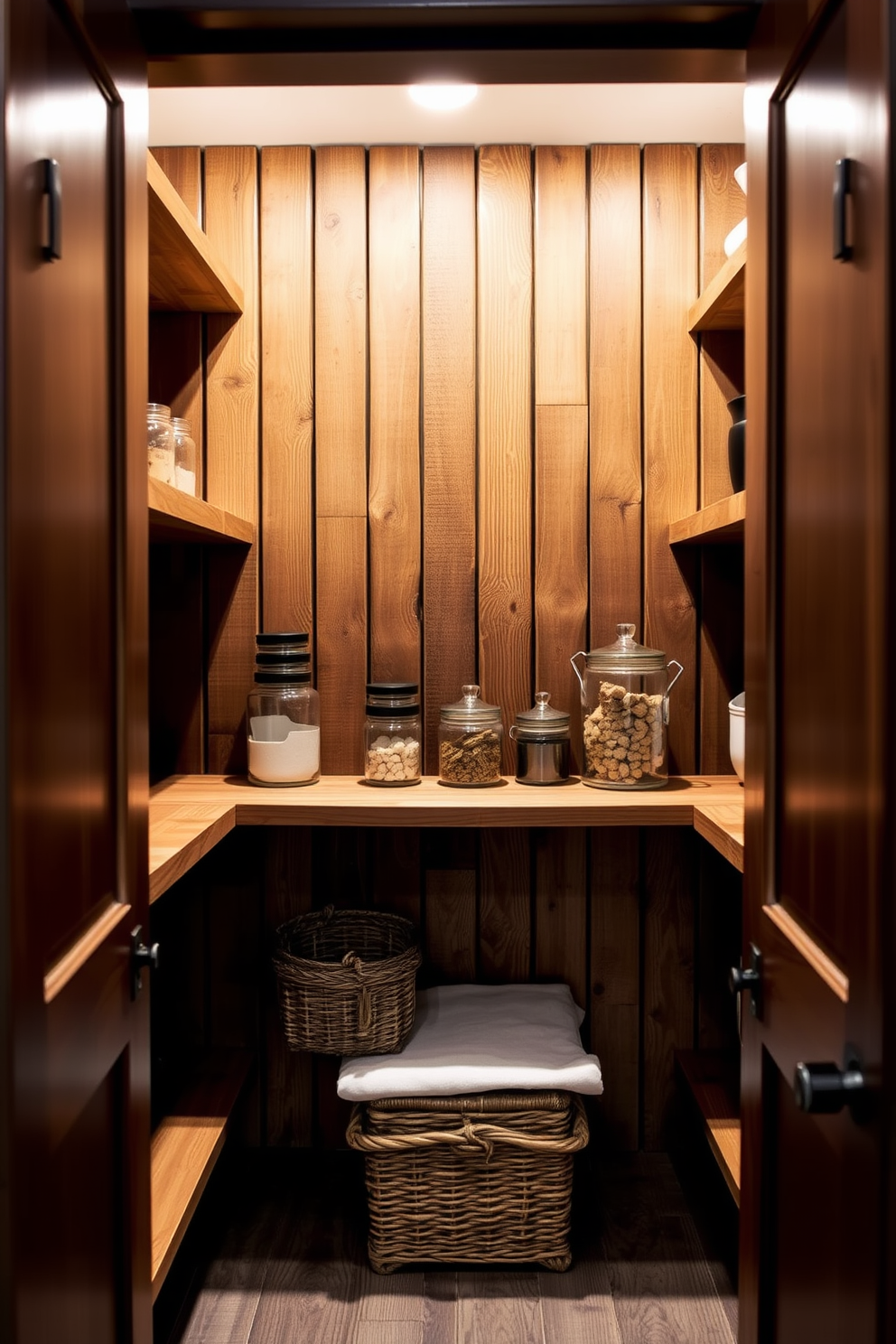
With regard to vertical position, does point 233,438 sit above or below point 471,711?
above

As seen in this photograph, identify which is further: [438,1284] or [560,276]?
[560,276]

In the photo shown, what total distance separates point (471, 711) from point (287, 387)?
0.87 m

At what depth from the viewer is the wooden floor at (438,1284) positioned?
178cm

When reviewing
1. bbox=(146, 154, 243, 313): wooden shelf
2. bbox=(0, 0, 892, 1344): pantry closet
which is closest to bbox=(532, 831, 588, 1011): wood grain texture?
bbox=(0, 0, 892, 1344): pantry closet

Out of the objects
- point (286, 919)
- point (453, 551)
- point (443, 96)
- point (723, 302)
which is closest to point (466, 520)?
point (453, 551)

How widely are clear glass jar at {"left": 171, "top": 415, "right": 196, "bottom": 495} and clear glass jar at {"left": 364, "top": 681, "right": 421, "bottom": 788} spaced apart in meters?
0.58

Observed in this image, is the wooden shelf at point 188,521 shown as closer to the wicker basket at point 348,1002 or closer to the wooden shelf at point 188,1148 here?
the wicker basket at point 348,1002

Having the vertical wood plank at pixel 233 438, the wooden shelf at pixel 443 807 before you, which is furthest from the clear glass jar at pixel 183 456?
the wooden shelf at pixel 443 807

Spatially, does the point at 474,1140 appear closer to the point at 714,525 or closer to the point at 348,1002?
the point at 348,1002

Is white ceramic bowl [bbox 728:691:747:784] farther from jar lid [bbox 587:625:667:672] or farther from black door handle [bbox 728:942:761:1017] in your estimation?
black door handle [bbox 728:942:761:1017]

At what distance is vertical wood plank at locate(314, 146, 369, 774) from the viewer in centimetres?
226

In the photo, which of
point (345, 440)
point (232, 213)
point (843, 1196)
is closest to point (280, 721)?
point (345, 440)

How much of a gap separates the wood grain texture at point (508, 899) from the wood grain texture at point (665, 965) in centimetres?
28

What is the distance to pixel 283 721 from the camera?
85.4 inches
